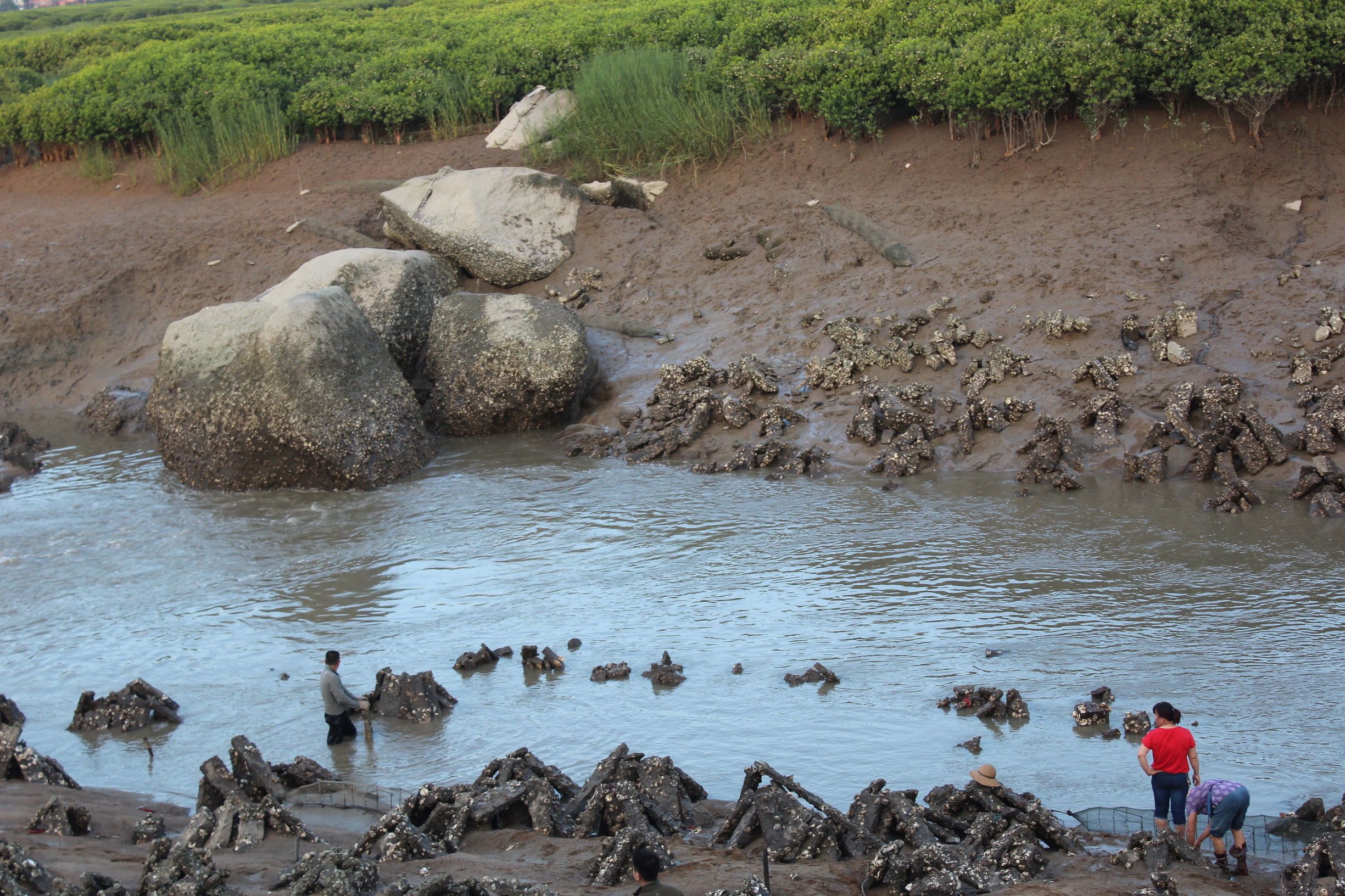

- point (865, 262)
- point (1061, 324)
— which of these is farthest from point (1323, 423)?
point (865, 262)

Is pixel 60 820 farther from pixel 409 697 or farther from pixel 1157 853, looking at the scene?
pixel 1157 853

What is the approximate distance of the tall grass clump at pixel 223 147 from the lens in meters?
20.2

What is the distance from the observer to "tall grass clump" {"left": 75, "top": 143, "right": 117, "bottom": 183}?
2086 cm

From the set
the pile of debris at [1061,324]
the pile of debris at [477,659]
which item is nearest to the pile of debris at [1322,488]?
the pile of debris at [1061,324]

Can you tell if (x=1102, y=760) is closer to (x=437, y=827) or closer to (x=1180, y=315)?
(x=437, y=827)

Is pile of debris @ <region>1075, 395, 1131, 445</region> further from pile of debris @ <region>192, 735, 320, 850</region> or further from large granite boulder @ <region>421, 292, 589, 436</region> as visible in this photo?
pile of debris @ <region>192, 735, 320, 850</region>

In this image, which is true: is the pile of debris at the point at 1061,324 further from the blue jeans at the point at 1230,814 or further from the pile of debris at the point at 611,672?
the blue jeans at the point at 1230,814

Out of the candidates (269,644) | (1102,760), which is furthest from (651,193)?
(1102,760)

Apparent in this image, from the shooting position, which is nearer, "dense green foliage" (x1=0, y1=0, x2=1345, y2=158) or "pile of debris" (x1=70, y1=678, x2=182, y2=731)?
"pile of debris" (x1=70, y1=678, x2=182, y2=731)

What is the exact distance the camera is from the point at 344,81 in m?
20.7

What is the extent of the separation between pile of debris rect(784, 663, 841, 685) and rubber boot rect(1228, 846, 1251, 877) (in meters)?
2.58

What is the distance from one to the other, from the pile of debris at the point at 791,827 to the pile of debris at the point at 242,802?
2.18 meters

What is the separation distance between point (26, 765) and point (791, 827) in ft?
14.3

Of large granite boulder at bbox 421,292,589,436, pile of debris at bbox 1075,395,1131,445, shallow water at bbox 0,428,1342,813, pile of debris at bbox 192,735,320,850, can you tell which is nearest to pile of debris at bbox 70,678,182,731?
shallow water at bbox 0,428,1342,813
